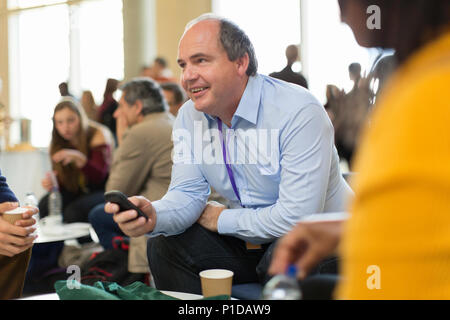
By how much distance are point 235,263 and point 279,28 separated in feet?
2.89

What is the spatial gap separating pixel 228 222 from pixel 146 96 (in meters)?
1.32

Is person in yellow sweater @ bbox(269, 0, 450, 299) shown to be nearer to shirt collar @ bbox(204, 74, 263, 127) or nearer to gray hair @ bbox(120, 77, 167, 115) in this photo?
shirt collar @ bbox(204, 74, 263, 127)

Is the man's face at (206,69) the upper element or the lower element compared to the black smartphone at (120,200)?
upper

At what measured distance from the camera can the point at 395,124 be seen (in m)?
0.40

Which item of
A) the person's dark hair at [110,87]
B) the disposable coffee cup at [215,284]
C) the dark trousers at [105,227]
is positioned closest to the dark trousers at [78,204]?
the dark trousers at [105,227]

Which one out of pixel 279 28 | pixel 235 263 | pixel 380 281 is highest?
pixel 279 28

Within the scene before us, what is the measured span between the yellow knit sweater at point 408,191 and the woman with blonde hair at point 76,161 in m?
2.72

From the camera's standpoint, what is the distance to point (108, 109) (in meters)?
3.94

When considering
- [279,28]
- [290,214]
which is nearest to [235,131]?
[290,214]

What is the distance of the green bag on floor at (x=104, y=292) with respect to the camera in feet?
2.88

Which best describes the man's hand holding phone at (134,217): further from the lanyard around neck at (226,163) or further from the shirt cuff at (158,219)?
the lanyard around neck at (226,163)

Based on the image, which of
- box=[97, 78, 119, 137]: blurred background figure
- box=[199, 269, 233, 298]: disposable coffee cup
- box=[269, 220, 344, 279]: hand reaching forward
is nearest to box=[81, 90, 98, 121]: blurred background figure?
box=[97, 78, 119, 137]: blurred background figure

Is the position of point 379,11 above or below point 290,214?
above

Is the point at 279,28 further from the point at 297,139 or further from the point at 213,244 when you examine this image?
the point at 213,244
